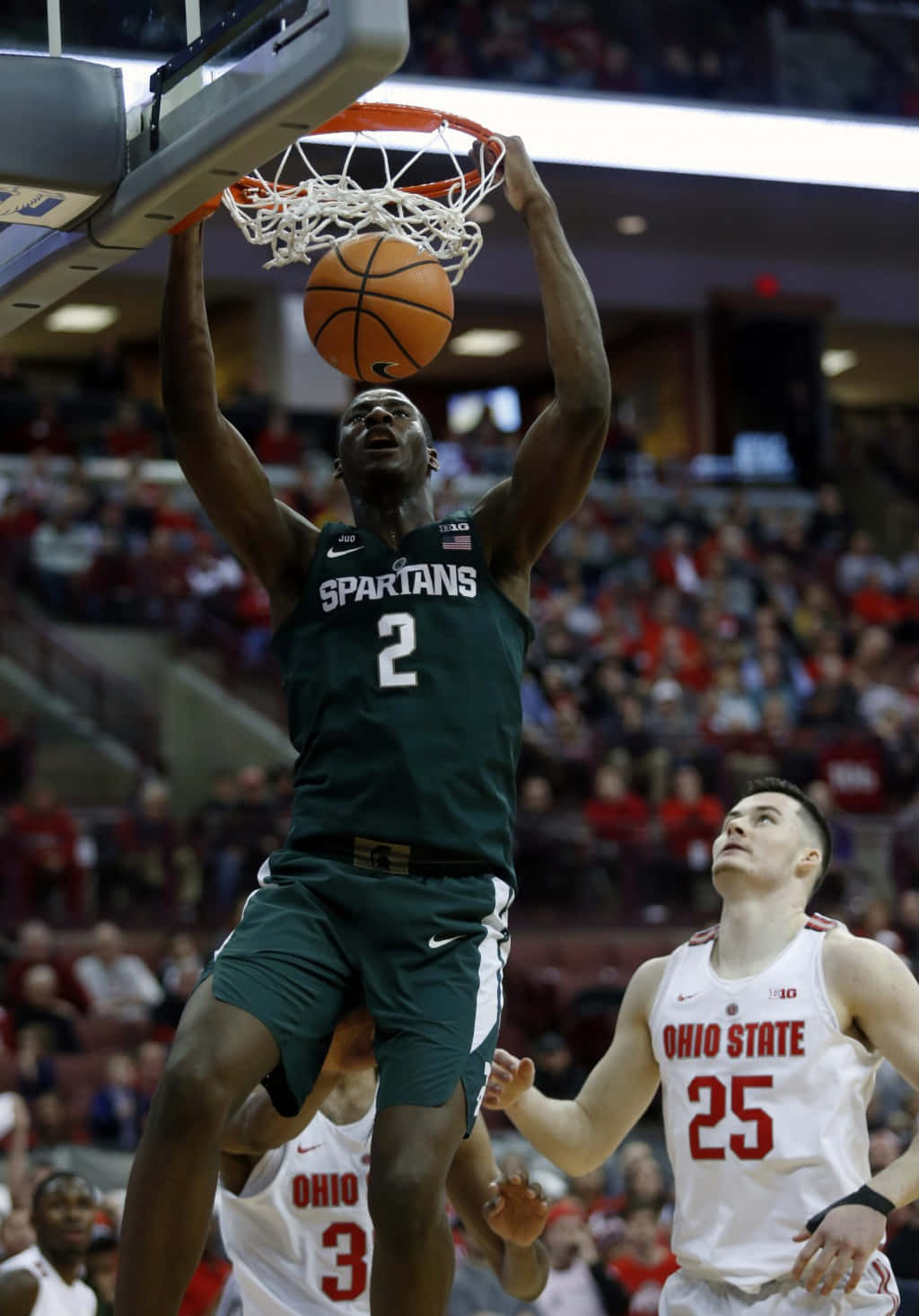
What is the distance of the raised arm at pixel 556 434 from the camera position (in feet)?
14.1

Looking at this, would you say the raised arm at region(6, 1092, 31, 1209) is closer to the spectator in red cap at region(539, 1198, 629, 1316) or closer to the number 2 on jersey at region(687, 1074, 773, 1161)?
the spectator in red cap at region(539, 1198, 629, 1316)

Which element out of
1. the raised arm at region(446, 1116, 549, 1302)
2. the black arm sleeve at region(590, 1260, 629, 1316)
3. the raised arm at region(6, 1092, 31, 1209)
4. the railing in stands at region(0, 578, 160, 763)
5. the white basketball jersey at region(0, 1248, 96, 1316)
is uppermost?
the railing in stands at region(0, 578, 160, 763)

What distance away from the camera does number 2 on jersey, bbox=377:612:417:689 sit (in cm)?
416

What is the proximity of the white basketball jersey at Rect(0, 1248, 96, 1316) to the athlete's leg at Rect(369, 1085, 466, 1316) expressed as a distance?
2972 millimetres

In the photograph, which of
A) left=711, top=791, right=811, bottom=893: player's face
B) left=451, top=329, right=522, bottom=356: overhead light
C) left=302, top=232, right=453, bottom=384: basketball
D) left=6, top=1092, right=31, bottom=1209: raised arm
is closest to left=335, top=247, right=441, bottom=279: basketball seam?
left=302, top=232, right=453, bottom=384: basketball

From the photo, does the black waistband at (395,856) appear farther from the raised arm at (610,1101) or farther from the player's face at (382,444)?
the raised arm at (610,1101)

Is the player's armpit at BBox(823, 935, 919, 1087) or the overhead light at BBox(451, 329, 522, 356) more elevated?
the overhead light at BBox(451, 329, 522, 356)

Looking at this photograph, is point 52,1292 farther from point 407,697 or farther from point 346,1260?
point 407,697

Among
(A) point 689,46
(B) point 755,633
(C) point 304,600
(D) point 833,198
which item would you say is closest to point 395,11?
(C) point 304,600

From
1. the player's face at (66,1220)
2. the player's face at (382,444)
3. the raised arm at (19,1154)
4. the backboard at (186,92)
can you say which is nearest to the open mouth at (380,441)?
the player's face at (382,444)

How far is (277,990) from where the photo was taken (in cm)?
393

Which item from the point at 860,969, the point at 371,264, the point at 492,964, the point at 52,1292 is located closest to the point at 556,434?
the point at 371,264

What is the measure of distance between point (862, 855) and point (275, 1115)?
11.1 m

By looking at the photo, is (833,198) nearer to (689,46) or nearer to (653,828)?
(689,46)
